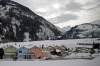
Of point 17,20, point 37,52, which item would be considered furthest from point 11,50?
point 17,20

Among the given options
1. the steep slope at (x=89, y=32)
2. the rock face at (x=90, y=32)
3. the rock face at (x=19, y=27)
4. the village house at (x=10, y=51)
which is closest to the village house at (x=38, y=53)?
the village house at (x=10, y=51)

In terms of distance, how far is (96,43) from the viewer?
9242mm

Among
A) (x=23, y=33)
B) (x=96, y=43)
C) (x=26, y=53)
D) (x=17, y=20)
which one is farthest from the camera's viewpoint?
(x=17, y=20)

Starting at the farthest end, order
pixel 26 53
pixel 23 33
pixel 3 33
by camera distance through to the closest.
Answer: pixel 23 33
pixel 3 33
pixel 26 53

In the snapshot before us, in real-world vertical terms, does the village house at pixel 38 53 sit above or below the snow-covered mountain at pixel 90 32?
below

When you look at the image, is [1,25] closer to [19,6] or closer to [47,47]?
[19,6]

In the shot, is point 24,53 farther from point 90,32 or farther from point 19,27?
point 19,27

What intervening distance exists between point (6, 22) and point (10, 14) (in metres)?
5.98

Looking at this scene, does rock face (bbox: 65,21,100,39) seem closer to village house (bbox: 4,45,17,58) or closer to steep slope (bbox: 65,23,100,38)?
steep slope (bbox: 65,23,100,38)

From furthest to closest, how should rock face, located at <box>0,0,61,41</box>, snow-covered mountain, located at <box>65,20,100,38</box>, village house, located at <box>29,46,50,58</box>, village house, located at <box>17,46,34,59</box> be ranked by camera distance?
rock face, located at <box>0,0,61,41</box> → village house, located at <box>29,46,50,58</box> → village house, located at <box>17,46,34,59</box> → snow-covered mountain, located at <box>65,20,100,38</box>

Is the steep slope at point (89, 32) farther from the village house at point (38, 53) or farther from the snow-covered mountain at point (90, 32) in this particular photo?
the village house at point (38, 53)

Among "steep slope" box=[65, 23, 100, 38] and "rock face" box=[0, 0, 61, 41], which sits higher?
"rock face" box=[0, 0, 61, 41]

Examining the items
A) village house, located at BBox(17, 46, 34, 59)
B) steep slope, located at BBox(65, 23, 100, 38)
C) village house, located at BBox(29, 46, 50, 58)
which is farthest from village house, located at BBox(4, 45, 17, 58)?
steep slope, located at BBox(65, 23, 100, 38)

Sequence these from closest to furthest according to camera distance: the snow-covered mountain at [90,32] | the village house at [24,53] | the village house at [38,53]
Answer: the snow-covered mountain at [90,32] < the village house at [24,53] < the village house at [38,53]
